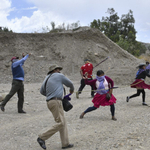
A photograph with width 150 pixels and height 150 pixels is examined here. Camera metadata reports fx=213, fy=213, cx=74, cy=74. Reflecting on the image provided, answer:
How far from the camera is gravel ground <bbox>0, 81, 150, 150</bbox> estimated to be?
4488mm

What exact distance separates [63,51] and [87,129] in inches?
744

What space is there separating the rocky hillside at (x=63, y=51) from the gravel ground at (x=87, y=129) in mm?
14168

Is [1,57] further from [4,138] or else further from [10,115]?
[4,138]

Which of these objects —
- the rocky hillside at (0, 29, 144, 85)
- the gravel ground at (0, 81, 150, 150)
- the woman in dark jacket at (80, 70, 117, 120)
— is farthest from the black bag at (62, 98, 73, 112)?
the rocky hillside at (0, 29, 144, 85)

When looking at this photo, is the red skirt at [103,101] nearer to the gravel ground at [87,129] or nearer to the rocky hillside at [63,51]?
the gravel ground at [87,129]

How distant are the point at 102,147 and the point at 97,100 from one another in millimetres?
2150

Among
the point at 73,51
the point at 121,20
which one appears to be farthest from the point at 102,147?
the point at 121,20

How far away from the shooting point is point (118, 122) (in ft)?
19.9

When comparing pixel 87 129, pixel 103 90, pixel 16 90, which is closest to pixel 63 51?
pixel 16 90

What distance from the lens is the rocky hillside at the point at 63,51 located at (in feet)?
72.9

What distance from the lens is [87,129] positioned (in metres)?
5.52

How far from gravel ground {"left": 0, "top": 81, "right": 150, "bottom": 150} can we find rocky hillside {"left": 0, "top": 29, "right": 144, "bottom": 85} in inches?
558

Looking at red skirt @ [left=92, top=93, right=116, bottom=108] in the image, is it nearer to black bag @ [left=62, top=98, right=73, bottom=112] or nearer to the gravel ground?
the gravel ground

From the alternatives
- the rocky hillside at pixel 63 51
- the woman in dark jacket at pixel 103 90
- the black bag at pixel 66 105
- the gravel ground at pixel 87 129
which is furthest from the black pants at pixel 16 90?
the rocky hillside at pixel 63 51
